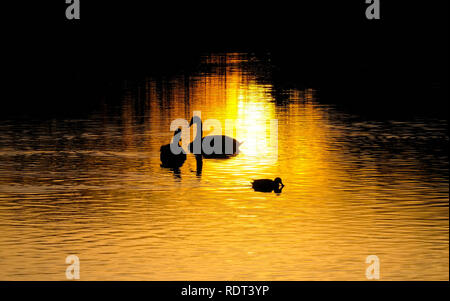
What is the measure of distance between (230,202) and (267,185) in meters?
1.06

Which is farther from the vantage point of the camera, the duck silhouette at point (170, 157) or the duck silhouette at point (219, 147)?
the duck silhouette at point (219, 147)

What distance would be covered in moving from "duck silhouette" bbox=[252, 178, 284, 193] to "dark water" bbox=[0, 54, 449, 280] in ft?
0.56

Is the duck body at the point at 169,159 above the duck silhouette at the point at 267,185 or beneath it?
above

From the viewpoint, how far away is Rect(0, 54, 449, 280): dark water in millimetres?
12562

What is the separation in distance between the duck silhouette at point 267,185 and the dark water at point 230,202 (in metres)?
0.17

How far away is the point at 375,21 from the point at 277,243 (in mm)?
73969

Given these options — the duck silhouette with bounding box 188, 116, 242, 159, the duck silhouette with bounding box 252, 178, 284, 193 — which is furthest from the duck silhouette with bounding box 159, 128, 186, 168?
the duck silhouette with bounding box 252, 178, 284, 193

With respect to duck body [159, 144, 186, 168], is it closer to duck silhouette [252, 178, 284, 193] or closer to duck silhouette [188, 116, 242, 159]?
duck silhouette [188, 116, 242, 159]

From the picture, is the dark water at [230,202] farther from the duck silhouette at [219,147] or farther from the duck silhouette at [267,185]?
the duck silhouette at [219,147]

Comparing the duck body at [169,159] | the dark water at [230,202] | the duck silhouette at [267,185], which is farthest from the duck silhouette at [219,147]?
the duck silhouette at [267,185]

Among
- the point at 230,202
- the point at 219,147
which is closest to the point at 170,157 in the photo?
the point at 219,147

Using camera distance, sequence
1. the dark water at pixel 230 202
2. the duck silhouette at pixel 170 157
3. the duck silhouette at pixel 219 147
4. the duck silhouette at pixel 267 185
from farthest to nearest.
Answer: the duck silhouette at pixel 219 147 < the duck silhouette at pixel 170 157 < the duck silhouette at pixel 267 185 < the dark water at pixel 230 202

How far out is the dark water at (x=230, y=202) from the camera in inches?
495

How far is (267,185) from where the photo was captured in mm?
17078
